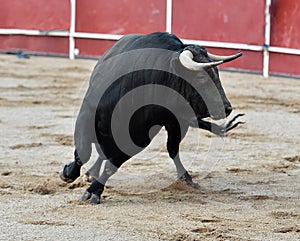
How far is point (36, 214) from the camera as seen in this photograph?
3.37m

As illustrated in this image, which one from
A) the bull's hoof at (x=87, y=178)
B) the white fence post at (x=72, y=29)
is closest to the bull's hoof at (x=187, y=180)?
the bull's hoof at (x=87, y=178)

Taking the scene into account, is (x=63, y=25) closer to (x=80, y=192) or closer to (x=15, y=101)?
(x=15, y=101)

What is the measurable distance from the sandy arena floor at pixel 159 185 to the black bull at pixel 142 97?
22 cm

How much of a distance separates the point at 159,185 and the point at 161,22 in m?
5.11

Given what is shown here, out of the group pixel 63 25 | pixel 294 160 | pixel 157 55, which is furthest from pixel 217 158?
pixel 63 25

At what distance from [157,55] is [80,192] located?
723mm

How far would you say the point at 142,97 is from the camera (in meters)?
3.49

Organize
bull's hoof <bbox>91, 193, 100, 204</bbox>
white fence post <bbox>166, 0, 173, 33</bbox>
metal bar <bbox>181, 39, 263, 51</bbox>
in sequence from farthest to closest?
1. white fence post <bbox>166, 0, 173, 33</bbox>
2. metal bar <bbox>181, 39, 263, 51</bbox>
3. bull's hoof <bbox>91, 193, 100, 204</bbox>

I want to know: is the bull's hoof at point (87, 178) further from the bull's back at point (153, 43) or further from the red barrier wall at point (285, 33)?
the red barrier wall at point (285, 33)

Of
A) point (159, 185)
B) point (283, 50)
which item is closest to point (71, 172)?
point (159, 185)

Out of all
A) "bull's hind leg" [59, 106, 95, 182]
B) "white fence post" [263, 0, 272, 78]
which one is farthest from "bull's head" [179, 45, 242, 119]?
"white fence post" [263, 0, 272, 78]

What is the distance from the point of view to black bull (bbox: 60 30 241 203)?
344cm

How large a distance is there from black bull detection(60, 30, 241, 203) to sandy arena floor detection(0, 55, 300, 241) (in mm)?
216

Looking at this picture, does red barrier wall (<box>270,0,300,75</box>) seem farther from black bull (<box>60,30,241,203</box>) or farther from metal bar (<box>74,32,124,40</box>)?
black bull (<box>60,30,241,203</box>)
